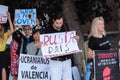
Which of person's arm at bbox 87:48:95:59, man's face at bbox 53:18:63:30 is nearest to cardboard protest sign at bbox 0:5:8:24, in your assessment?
man's face at bbox 53:18:63:30

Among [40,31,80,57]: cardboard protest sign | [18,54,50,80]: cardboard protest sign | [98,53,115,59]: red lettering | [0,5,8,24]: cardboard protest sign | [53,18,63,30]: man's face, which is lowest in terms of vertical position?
[18,54,50,80]: cardboard protest sign

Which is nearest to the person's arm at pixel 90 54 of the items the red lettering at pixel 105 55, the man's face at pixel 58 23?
the red lettering at pixel 105 55

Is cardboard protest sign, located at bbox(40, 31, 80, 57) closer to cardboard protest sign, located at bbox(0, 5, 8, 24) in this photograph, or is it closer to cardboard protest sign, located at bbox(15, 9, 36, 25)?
cardboard protest sign, located at bbox(15, 9, 36, 25)

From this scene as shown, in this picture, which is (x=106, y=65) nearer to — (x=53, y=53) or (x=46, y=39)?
(x=53, y=53)

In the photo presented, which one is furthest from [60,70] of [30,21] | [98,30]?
[30,21]

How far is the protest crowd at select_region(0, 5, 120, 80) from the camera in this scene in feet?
24.7

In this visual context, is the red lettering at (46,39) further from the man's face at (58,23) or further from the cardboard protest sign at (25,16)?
the cardboard protest sign at (25,16)

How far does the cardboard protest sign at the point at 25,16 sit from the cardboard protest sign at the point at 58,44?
4.62 feet

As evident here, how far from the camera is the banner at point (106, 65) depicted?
748cm

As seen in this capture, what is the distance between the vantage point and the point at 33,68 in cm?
831

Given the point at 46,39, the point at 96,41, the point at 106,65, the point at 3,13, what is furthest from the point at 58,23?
the point at 3,13

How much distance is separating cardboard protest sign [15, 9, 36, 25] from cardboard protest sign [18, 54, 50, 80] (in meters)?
1.16

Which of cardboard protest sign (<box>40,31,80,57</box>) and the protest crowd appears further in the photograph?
cardboard protest sign (<box>40,31,80,57</box>)

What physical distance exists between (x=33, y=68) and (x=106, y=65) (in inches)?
60.2
